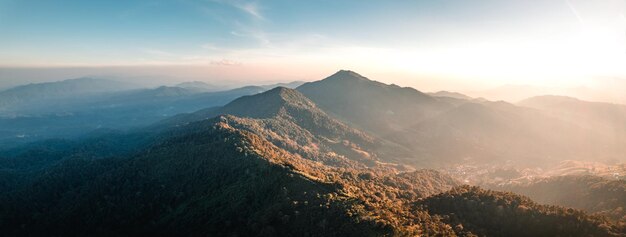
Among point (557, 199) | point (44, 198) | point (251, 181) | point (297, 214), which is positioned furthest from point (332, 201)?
point (44, 198)

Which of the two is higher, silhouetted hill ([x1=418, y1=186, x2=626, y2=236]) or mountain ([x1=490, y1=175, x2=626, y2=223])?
silhouetted hill ([x1=418, y1=186, x2=626, y2=236])

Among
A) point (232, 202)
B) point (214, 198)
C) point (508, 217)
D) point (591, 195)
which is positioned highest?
point (508, 217)

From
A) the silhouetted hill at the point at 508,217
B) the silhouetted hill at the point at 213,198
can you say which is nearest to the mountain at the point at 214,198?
the silhouetted hill at the point at 213,198

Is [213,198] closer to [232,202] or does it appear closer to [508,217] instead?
[232,202]

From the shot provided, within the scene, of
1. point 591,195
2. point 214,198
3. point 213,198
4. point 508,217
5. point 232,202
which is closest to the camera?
point 508,217

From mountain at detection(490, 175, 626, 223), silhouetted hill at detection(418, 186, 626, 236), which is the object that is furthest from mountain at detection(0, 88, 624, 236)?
mountain at detection(490, 175, 626, 223)

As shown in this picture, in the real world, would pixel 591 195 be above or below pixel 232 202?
below

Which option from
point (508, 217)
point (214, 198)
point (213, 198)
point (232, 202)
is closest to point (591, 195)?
point (508, 217)

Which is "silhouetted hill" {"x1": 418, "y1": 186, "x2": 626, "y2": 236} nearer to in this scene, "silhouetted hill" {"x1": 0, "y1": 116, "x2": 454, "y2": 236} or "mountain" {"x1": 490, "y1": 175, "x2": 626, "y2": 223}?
"silhouetted hill" {"x1": 0, "y1": 116, "x2": 454, "y2": 236}

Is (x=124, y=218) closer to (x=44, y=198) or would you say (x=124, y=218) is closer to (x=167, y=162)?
(x=167, y=162)

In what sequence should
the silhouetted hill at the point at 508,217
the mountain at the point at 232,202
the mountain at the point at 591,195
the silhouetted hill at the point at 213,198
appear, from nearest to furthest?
the silhouetted hill at the point at 508,217
the mountain at the point at 232,202
the silhouetted hill at the point at 213,198
the mountain at the point at 591,195

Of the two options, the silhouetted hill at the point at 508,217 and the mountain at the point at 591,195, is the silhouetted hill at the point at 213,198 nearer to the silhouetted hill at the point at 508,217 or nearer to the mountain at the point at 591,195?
the silhouetted hill at the point at 508,217
